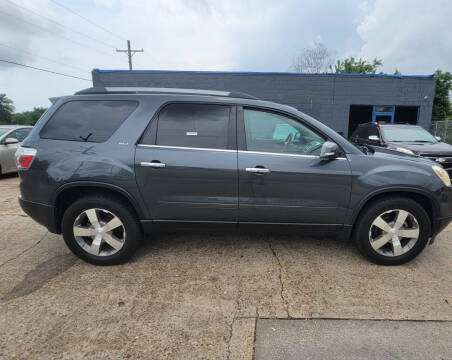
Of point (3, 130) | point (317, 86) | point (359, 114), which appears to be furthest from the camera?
point (359, 114)

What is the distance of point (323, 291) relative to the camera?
2.50 meters

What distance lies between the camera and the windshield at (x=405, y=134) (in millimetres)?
6957

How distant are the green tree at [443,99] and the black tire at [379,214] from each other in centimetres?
2469

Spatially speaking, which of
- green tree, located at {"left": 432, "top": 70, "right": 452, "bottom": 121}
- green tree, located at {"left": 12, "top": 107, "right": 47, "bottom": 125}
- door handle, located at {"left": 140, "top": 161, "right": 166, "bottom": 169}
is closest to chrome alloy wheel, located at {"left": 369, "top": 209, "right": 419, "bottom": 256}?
door handle, located at {"left": 140, "top": 161, "right": 166, "bottom": 169}

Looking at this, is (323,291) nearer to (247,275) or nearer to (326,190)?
(247,275)

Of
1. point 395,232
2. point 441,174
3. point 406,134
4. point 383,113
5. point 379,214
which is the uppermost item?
point 383,113

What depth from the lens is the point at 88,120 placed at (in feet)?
9.25

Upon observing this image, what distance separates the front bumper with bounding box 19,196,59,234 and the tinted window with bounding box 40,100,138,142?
0.73 m

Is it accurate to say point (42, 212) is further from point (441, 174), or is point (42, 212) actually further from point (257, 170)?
point (441, 174)

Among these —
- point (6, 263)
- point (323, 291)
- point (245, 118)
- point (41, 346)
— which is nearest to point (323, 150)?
point (245, 118)

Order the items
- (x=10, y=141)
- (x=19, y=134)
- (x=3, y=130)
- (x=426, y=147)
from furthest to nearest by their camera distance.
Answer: (x=19, y=134)
(x=3, y=130)
(x=10, y=141)
(x=426, y=147)

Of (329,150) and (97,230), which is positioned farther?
(97,230)

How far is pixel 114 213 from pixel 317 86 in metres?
14.6

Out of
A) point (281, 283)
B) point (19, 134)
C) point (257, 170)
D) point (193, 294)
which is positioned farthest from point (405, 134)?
point (19, 134)
